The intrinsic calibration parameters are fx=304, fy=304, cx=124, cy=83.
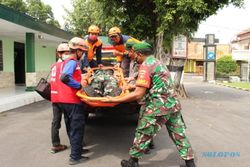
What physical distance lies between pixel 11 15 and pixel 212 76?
23148 millimetres

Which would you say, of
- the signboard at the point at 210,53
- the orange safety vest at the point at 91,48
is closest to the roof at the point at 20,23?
the orange safety vest at the point at 91,48

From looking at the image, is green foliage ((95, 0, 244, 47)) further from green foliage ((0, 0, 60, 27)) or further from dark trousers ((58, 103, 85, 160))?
green foliage ((0, 0, 60, 27))

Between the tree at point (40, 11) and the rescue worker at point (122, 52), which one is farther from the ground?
the tree at point (40, 11)

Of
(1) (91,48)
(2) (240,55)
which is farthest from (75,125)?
(2) (240,55)

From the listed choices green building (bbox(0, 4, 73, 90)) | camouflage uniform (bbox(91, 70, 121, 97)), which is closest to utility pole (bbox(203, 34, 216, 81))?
green building (bbox(0, 4, 73, 90))

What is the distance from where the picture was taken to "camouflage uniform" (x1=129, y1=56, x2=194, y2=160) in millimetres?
3941

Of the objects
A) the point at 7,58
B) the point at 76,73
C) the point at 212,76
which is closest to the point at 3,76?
the point at 7,58

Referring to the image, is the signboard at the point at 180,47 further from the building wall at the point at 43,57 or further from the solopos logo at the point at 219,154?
the solopos logo at the point at 219,154

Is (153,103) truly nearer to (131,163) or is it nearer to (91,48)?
(131,163)

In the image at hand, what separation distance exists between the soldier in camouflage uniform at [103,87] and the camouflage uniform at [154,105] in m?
0.70

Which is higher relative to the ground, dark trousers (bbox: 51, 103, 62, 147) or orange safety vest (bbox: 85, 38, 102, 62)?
orange safety vest (bbox: 85, 38, 102, 62)

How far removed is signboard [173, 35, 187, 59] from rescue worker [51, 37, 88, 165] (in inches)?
401

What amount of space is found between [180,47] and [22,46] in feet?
31.1

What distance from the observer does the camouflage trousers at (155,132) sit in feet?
13.1
